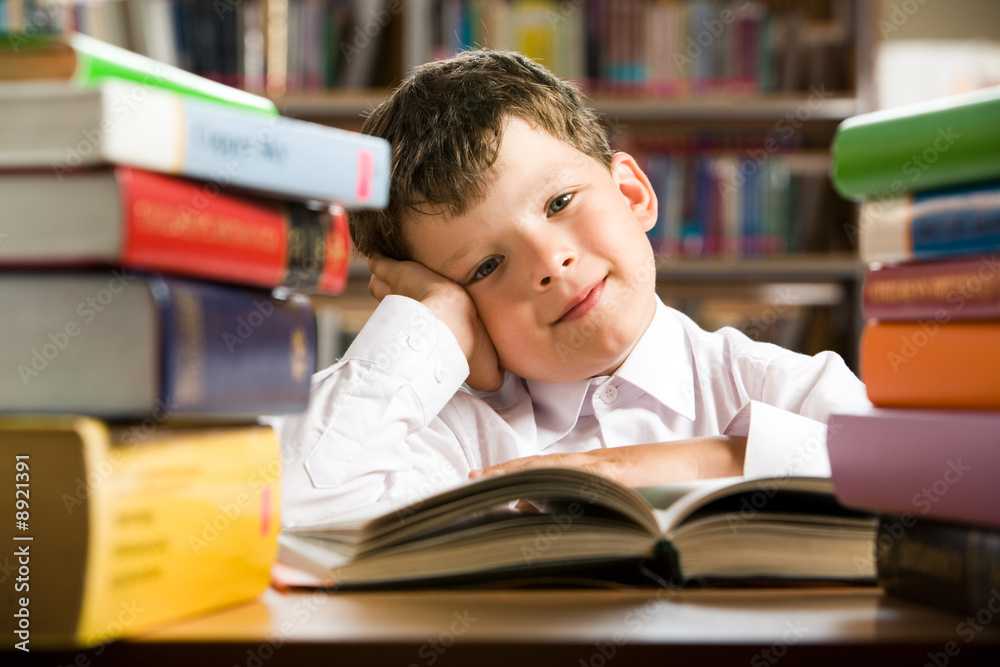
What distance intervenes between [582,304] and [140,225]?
683 mm

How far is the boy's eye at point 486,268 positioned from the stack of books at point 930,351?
544 mm

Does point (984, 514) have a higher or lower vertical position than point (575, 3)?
lower

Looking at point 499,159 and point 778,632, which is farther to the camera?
point 499,159

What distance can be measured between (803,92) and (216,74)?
61.2 inches

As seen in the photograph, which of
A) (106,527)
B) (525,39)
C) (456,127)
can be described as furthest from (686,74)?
(106,527)

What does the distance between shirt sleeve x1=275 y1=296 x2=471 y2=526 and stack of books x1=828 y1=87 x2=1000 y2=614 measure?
50 cm

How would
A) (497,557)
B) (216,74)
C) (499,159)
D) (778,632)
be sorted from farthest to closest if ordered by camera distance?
1. (216,74)
2. (499,159)
3. (497,557)
4. (778,632)

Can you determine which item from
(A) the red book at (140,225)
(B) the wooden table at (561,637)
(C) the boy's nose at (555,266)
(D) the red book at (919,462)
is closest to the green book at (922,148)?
(D) the red book at (919,462)

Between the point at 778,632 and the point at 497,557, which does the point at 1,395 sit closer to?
the point at 497,557

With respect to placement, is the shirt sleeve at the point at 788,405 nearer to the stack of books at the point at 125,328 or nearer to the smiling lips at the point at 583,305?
the smiling lips at the point at 583,305

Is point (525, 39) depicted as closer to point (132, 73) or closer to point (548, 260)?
point (548, 260)

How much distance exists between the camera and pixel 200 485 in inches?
19.7

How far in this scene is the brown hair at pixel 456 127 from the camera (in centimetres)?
109

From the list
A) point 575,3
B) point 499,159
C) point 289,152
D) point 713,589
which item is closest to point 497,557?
point 713,589
